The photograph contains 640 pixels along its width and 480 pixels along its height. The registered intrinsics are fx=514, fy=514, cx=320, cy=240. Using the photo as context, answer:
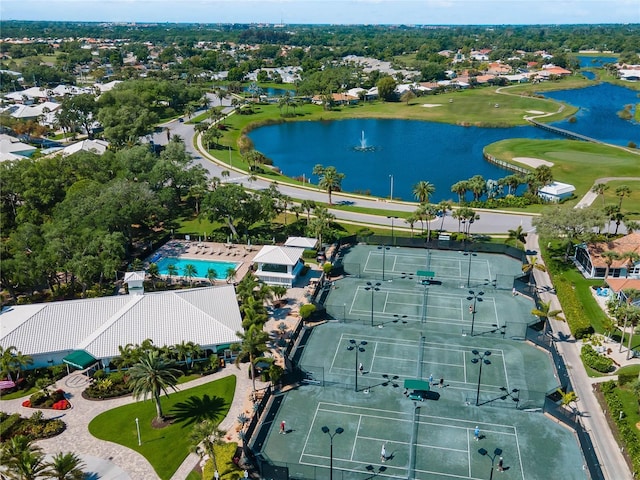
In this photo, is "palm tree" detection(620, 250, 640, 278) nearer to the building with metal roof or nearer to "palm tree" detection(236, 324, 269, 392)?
"palm tree" detection(236, 324, 269, 392)

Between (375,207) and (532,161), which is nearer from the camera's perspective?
(375,207)

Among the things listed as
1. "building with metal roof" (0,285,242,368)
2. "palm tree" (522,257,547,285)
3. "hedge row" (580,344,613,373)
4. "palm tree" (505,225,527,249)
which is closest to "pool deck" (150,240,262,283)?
"building with metal roof" (0,285,242,368)

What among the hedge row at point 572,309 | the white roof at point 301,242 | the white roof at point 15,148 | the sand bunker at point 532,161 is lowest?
the hedge row at point 572,309

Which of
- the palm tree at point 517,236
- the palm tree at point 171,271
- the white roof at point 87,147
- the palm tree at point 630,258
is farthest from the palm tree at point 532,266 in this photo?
the white roof at point 87,147

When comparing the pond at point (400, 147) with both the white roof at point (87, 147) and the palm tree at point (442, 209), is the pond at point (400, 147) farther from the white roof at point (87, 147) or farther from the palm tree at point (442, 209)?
the white roof at point (87, 147)

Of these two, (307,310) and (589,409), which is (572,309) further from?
(307,310)

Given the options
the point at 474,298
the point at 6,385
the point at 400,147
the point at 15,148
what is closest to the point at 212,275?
the point at 6,385

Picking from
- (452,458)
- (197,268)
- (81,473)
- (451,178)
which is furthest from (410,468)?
(451,178)
